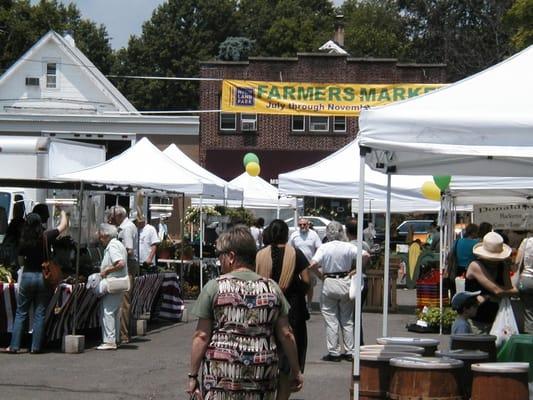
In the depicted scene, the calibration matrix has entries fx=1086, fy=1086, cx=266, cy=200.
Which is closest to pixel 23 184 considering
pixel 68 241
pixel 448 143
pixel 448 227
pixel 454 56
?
pixel 68 241

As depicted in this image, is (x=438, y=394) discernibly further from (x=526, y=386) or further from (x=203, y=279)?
(x=203, y=279)

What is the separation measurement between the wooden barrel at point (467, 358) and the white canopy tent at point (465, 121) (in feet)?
2.55

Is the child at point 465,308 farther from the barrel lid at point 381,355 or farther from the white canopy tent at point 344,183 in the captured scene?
the white canopy tent at point 344,183

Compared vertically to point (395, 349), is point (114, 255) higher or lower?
higher

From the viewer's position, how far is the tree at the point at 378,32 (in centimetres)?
6800

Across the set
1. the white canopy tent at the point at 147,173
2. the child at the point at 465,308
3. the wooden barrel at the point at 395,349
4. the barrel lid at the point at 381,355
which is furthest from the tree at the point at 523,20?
the barrel lid at the point at 381,355

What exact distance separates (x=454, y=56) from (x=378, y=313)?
1776 inches

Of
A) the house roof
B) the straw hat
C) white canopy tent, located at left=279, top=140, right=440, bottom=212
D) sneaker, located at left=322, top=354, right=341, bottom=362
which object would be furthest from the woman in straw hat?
the house roof

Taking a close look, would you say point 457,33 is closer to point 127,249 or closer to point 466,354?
point 127,249

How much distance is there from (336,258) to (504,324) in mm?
3804

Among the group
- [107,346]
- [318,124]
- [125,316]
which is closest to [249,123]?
[318,124]

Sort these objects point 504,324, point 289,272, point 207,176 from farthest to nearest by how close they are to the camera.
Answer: point 207,176 → point 289,272 → point 504,324

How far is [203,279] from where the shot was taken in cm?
2384

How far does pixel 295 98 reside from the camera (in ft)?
115
